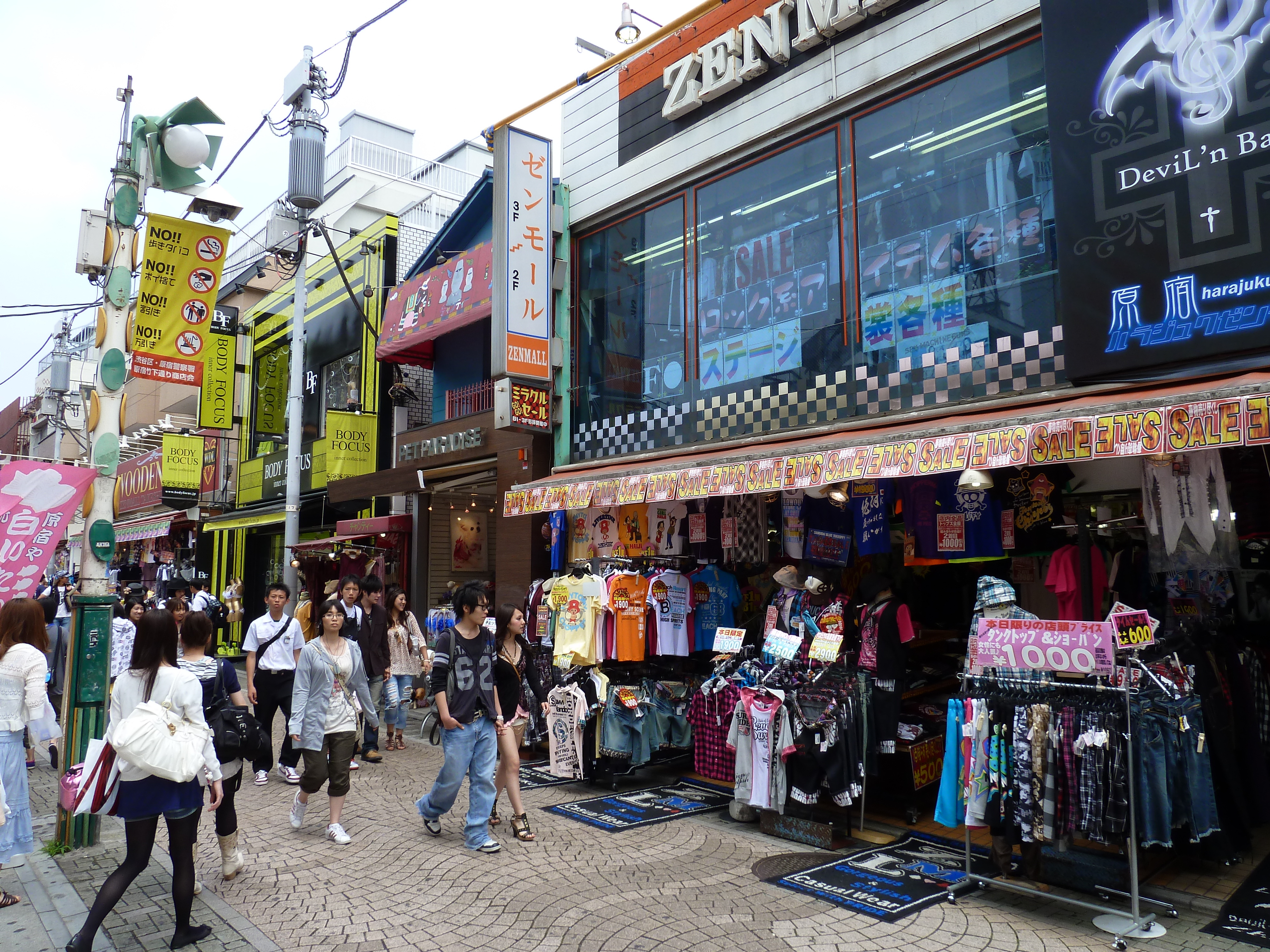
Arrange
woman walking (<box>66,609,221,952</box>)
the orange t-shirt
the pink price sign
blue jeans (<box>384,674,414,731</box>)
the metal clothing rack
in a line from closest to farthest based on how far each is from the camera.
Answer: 1. woman walking (<box>66,609,221,952</box>)
2. the metal clothing rack
3. the pink price sign
4. the orange t-shirt
5. blue jeans (<box>384,674,414,731</box>)

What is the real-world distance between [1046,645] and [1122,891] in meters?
1.64

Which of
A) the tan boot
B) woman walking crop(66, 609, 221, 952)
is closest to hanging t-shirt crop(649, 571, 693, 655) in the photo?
the tan boot

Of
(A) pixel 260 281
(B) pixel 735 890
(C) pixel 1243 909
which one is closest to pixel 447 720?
(B) pixel 735 890

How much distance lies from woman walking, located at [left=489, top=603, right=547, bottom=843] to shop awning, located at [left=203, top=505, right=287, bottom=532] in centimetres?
1400

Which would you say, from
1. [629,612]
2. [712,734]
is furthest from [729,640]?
[629,612]

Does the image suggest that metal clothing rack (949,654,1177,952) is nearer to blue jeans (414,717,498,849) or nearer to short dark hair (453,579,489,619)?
blue jeans (414,717,498,849)

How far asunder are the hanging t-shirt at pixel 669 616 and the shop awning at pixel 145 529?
21.2 metres

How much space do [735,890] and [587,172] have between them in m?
9.98

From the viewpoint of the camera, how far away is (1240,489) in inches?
260

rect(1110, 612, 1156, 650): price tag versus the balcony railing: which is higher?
the balcony railing

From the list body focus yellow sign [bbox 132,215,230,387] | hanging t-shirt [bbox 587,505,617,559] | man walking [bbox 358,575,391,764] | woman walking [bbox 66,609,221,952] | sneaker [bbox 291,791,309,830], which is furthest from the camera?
hanging t-shirt [bbox 587,505,617,559]

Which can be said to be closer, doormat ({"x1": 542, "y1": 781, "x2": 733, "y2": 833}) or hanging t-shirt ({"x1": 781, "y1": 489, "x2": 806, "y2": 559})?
doormat ({"x1": 542, "y1": 781, "x2": 733, "y2": 833})

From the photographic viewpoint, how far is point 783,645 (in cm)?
756

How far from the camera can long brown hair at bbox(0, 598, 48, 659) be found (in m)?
6.09
